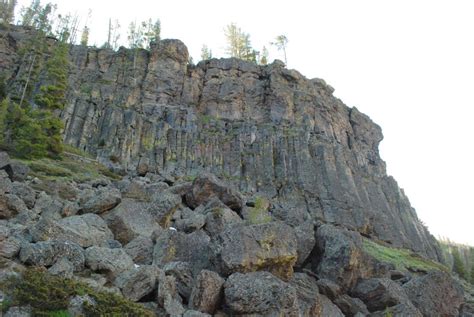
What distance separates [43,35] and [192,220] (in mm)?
59030

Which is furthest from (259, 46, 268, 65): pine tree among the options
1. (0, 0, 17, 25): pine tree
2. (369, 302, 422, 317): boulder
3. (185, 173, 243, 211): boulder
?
(369, 302, 422, 317): boulder

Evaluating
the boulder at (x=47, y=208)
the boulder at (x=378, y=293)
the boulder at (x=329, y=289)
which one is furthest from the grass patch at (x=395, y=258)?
the boulder at (x=47, y=208)

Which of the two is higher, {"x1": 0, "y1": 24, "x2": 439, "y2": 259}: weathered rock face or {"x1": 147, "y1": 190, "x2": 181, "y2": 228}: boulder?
{"x1": 0, "y1": 24, "x2": 439, "y2": 259}: weathered rock face

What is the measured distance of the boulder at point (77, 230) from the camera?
12.3 m

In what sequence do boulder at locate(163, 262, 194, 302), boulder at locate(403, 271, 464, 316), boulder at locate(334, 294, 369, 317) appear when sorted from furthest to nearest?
1. boulder at locate(403, 271, 464, 316)
2. boulder at locate(334, 294, 369, 317)
3. boulder at locate(163, 262, 194, 302)

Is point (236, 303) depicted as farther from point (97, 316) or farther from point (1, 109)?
point (1, 109)

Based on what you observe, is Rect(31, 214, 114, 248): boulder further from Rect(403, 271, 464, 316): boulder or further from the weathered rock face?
the weathered rock face

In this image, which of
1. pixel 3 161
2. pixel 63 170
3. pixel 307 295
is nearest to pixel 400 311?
pixel 307 295

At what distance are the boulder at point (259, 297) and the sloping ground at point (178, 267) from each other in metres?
0.03

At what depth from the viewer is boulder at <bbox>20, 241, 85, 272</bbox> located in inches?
409

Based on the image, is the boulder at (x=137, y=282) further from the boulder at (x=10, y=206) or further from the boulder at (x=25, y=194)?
the boulder at (x=25, y=194)

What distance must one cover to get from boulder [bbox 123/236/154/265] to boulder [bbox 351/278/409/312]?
7898mm

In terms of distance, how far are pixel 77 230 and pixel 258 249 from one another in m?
6.03

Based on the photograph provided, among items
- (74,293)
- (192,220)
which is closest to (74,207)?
(192,220)
